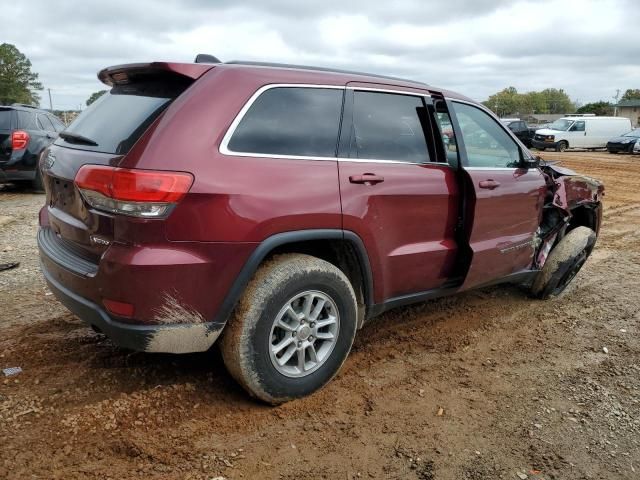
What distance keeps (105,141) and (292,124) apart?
0.97 meters

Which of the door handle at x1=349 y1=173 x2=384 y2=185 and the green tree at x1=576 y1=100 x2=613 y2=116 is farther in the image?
the green tree at x1=576 y1=100 x2=613 y2=116

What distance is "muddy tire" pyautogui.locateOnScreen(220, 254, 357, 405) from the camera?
2.79 metres

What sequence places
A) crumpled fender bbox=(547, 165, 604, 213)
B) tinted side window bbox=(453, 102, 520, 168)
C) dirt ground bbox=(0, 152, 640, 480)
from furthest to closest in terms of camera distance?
crumpled fender bbox=(547, 165, 604, 213)
tinted side window bbox=(453, 102, 520, 168)
dirt ground bbox=(0, 152, 640, 480)

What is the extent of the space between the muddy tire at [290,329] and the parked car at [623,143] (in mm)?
28348

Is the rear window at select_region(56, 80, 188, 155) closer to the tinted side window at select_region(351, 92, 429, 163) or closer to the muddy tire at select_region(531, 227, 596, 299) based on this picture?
the tinted side window at select_region(351, 92, 429, 163)

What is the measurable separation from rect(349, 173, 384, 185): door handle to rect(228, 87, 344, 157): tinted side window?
0.17 meters

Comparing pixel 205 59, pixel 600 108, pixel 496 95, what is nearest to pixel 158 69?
pixel 205 59

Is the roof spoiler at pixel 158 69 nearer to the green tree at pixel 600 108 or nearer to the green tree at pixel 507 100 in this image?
the green tree at pixel 600 108

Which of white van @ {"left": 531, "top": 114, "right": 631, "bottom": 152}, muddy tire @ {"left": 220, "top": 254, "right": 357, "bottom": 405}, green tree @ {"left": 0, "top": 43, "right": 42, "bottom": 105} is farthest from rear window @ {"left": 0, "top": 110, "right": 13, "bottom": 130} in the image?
green tree @ {"left": 0, "top": 43, "right": 42, "bottom": 105}

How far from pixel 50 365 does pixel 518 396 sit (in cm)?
282

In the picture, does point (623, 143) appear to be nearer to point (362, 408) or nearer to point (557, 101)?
point (362, 408)

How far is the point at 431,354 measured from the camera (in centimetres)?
383

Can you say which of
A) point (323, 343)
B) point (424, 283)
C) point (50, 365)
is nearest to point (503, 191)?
point (424, 283)

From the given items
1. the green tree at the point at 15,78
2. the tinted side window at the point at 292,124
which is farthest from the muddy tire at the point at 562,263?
the green tree at the point at 15,78
